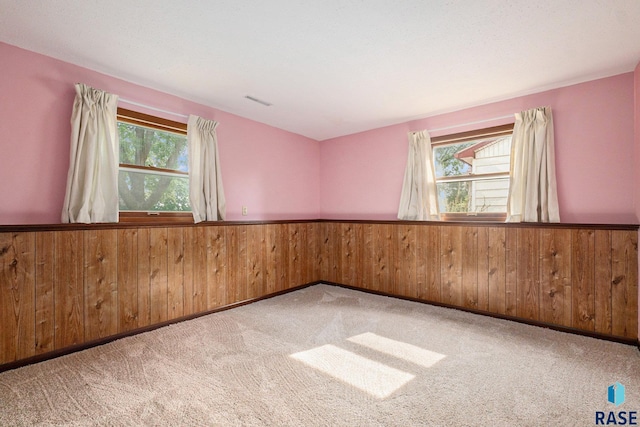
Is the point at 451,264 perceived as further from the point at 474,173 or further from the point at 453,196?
the point at 474,173

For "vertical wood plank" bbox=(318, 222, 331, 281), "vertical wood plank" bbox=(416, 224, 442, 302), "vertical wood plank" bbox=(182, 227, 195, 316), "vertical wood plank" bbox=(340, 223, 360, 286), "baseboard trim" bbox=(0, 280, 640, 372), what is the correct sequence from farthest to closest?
"vertical wood plank" bbox=(318, 222, 331, 281) → "vertical wood plank" bbox=(340, 223, 360, 286) → "vertical wood plank" bbox=(416, 224, 442, 302) → "vertical wood plank" bbox=(182, 227, 195, 316) → "baseboard trim" bbox=(0, 280, 640, 372)

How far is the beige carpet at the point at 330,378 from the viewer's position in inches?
64.2

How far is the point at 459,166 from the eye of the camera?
3730 mm

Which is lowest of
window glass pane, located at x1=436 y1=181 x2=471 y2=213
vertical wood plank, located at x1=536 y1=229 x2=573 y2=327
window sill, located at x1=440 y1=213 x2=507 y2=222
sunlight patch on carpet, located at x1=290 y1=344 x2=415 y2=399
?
sunlight patch on carpet, located at x1=290 y1=344 x2=415 y2=399

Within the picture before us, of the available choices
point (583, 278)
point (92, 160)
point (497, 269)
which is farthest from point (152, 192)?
point (583, 278)

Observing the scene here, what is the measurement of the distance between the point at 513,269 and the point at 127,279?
3.85 metres

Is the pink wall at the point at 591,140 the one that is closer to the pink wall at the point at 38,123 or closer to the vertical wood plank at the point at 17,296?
the pink wall at the point at 38,123

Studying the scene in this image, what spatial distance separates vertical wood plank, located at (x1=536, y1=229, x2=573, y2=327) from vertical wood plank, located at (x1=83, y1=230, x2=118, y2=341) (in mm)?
4069

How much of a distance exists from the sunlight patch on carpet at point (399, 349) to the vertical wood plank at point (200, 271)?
1.70 meters

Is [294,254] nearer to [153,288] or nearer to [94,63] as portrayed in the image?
[153,288]

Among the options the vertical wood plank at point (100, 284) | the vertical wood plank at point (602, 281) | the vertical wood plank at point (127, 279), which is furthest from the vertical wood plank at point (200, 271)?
the vertical wood plank at point (602, 281)

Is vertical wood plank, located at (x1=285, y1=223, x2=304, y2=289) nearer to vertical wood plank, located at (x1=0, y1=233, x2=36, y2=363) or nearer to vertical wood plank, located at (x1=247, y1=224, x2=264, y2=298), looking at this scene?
vertical wood plank, located at (x1=247, y1=224, x2=264, y2=298)

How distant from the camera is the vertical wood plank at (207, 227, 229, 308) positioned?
3.37 m

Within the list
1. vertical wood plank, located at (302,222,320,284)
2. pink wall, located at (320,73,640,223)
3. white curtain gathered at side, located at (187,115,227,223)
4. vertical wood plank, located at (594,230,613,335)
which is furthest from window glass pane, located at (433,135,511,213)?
white curtain gathered at side, located at (187,115,227,223)
